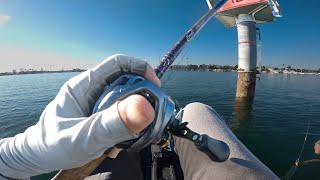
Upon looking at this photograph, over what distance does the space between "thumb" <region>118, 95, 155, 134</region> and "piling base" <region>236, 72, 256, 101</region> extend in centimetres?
2046

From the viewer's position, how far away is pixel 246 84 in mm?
20453

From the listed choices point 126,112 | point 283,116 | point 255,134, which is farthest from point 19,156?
point 283,116

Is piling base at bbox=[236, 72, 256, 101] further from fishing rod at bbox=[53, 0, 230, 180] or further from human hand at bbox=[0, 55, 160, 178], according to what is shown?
human hand at bbox=[0, 55, 160, 178]

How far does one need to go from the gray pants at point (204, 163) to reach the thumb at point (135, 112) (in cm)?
121

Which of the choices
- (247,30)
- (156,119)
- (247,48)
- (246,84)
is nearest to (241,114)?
(246,84)

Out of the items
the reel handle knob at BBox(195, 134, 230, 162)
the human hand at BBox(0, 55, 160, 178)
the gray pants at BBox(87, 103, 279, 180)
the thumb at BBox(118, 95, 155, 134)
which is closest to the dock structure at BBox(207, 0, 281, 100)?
the gray pants at BBox(87, 103, 279, 180)

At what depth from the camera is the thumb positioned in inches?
39.4

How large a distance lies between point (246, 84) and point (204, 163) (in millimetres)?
20070

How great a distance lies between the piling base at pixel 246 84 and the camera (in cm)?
1981

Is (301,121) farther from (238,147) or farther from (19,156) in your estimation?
(19,156)

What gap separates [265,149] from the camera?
9.91 m

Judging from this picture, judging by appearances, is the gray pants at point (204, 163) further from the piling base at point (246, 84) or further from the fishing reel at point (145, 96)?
the piling base at point (246, 84)

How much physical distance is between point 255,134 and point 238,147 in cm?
1107

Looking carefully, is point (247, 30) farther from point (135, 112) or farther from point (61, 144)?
point (61, 144)
